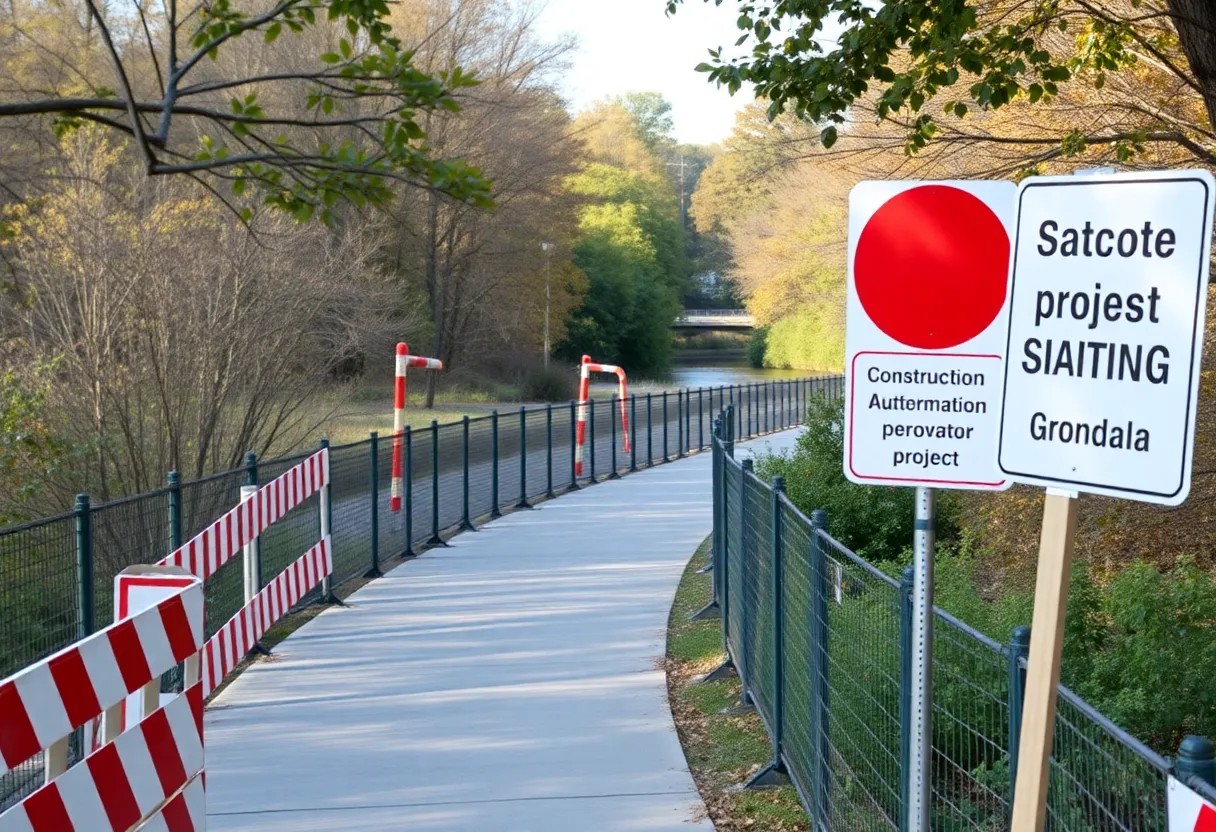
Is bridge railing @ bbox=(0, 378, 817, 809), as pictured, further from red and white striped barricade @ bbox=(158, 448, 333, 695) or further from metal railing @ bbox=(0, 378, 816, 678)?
red and white striped barricade @ bbox=(158, 448, 333, 695)

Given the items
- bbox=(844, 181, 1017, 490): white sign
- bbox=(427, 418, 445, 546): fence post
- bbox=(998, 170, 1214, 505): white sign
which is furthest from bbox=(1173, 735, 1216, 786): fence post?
bbox=(427, 418, 445, 546): fence post

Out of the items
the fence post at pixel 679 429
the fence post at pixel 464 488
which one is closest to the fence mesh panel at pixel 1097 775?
the fence post at pixel 464 488

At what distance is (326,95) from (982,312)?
4.28m

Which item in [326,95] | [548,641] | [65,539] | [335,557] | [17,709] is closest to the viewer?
[17,709]

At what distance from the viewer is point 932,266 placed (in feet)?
13.8

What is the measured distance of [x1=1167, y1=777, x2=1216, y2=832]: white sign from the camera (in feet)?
7.57

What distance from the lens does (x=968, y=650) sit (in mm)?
4320

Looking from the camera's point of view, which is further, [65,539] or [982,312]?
[65,539]

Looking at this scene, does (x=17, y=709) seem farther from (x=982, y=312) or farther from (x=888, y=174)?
(x=888, y=174)

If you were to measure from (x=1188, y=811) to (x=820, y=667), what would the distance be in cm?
377

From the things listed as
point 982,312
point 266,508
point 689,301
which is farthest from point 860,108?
point 689,301

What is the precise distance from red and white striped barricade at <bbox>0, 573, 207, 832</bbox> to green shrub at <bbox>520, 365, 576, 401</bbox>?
163 feet

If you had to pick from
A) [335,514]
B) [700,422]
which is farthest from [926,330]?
[700,422]

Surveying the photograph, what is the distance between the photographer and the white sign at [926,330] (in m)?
4.06
